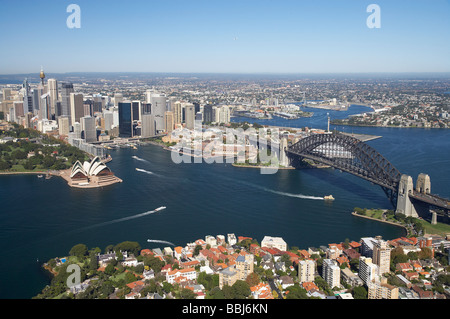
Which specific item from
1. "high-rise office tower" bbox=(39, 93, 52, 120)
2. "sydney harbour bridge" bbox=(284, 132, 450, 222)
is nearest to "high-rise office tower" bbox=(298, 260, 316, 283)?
"sydney harbour bridge" bbox=(284, 132, 450, 222)

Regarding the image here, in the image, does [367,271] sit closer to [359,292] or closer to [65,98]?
[359,292]

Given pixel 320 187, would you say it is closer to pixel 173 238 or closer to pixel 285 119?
pixel 173 238

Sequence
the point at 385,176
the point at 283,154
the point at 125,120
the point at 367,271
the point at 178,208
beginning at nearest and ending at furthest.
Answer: the point at 367,271 → the point at 178,208 → the point at 385,176 → the point at 283,154 → the point at 125,120

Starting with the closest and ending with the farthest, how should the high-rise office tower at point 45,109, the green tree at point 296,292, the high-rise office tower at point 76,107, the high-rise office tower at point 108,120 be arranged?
the green tree at point 296,292
the high-rise office tower at point 76,107
the high-rise office tower at point 108,120
the high-rise office tower at point 45,109

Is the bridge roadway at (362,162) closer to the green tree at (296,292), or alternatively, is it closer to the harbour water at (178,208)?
the harbour water at (178,208)

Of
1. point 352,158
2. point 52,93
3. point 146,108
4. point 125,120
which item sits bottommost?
point 352,158

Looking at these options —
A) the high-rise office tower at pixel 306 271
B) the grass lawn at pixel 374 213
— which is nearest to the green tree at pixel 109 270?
the high-rise office tower at pixel 306 271

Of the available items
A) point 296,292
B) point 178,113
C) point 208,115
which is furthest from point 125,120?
point 296,292

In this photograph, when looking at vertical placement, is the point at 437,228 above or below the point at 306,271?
below
